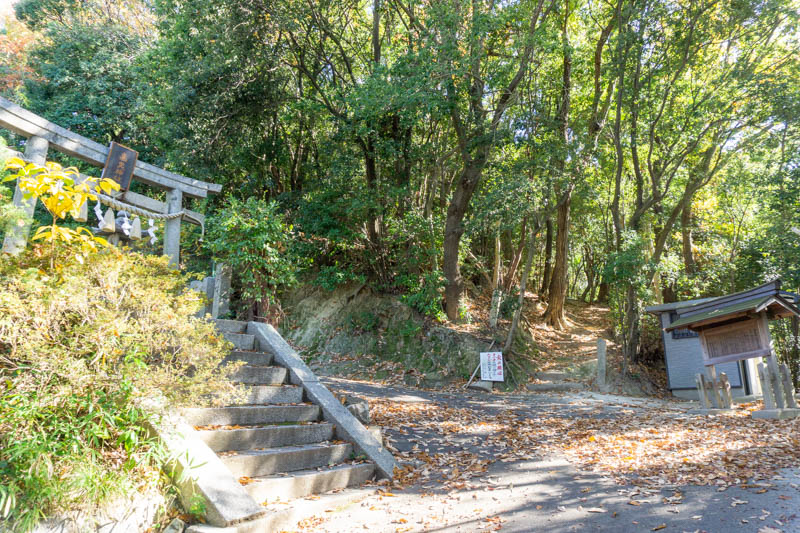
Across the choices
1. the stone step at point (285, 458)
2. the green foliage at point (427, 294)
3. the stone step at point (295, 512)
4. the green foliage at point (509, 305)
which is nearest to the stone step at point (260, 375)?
the stone step at point (285, 458)

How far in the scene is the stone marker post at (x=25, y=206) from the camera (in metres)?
5.10

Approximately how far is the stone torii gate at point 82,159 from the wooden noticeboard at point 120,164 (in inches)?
4.9

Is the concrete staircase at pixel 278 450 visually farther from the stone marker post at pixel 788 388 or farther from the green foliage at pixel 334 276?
the green foliage at pixel 334 276

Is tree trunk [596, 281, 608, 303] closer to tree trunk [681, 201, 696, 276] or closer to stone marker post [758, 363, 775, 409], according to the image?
tree trunk [681, 201, 696, 276]

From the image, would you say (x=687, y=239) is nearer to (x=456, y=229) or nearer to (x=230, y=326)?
(x=456, y=229)

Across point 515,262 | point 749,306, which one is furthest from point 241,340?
point 515,262

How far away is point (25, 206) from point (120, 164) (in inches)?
71.3

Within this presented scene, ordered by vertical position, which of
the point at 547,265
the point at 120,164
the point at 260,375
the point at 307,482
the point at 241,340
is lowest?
the point at 307,482

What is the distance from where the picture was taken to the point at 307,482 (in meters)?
4.74

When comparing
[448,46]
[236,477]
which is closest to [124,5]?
[448,46]

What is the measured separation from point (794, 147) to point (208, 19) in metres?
15.6

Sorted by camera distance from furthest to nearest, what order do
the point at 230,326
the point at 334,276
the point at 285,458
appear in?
the point at 334,276, the point at 230,326, the point at 285,458

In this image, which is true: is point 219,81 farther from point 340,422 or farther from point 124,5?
point 124,5

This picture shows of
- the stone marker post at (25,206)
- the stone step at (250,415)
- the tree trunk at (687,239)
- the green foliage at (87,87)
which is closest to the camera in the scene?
the stone step at (250,415)
